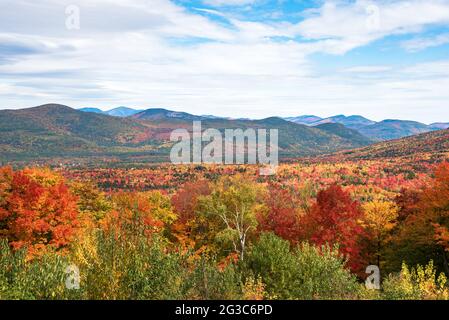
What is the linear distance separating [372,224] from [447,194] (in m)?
12.5

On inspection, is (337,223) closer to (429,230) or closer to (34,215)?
(429,230)

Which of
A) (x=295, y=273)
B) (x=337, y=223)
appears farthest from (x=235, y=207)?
(x=295, y=273)

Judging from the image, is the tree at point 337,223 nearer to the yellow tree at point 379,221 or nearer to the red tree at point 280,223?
the yellow tree at point 379,221

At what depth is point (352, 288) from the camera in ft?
101

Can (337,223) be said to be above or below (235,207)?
below

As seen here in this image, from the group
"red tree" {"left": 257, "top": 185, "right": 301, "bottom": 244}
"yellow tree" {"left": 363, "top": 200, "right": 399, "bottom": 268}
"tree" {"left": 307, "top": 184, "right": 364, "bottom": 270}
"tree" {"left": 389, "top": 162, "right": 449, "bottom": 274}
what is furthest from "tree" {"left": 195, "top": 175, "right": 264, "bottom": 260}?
"tree" {"left": 389, "top": 162, "right": 449, "bottom": 274}

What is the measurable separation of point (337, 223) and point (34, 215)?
35.2 meters

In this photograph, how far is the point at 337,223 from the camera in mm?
50156

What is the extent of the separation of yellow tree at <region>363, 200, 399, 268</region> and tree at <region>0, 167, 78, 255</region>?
3683 centimetres

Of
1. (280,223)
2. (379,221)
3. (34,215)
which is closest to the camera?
(34,215)

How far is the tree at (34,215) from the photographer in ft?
142

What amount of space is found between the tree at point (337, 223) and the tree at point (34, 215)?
29.2 meters
